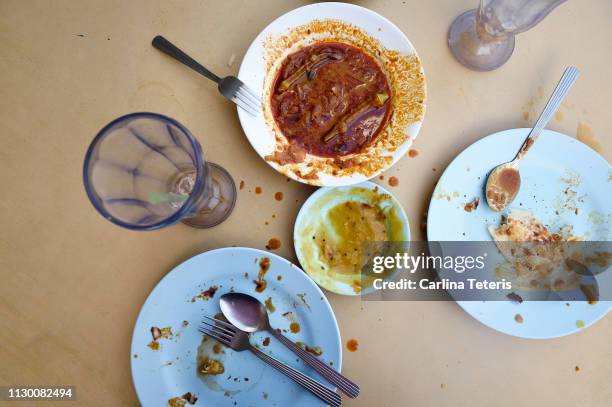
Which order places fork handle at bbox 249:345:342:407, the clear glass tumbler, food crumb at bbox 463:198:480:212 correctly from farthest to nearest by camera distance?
food crumb at bbox 463:198:480:212 → fork handle at bbox 249:345:342:407 → the clear glass tumbler

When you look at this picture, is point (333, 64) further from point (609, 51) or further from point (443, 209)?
point (609, 51)

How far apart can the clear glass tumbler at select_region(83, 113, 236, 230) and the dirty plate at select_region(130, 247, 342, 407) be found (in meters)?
0.21

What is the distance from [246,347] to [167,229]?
1.43ft

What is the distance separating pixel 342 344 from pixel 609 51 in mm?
1307

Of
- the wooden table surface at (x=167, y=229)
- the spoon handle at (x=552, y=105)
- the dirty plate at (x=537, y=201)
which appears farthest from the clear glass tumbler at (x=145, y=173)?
the spoon handle at (x=552, y=105)

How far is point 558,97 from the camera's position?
1257 mm

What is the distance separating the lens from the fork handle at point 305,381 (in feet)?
3.78

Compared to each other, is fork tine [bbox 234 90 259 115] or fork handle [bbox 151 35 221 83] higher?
fork handle [bbox 151 35 221 83]

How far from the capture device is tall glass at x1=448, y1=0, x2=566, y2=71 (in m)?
1.16

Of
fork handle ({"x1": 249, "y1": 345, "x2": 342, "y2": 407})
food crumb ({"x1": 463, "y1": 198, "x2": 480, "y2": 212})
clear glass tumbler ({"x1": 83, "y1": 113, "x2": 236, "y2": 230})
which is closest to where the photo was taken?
clear glass tumbler ({"x1": 83, "y1": 113, "x2": 236, "y2": 230})

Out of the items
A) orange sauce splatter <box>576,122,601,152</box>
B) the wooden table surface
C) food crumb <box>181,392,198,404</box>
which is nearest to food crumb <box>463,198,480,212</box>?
the wooden table surface

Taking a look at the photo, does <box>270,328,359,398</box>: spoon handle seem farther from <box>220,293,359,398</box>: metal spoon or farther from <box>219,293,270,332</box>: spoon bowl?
<box>219,293,270,332</box>: spoon bowl

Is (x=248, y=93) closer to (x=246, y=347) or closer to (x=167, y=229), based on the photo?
(x=167, y=229)

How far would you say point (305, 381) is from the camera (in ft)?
3.83
